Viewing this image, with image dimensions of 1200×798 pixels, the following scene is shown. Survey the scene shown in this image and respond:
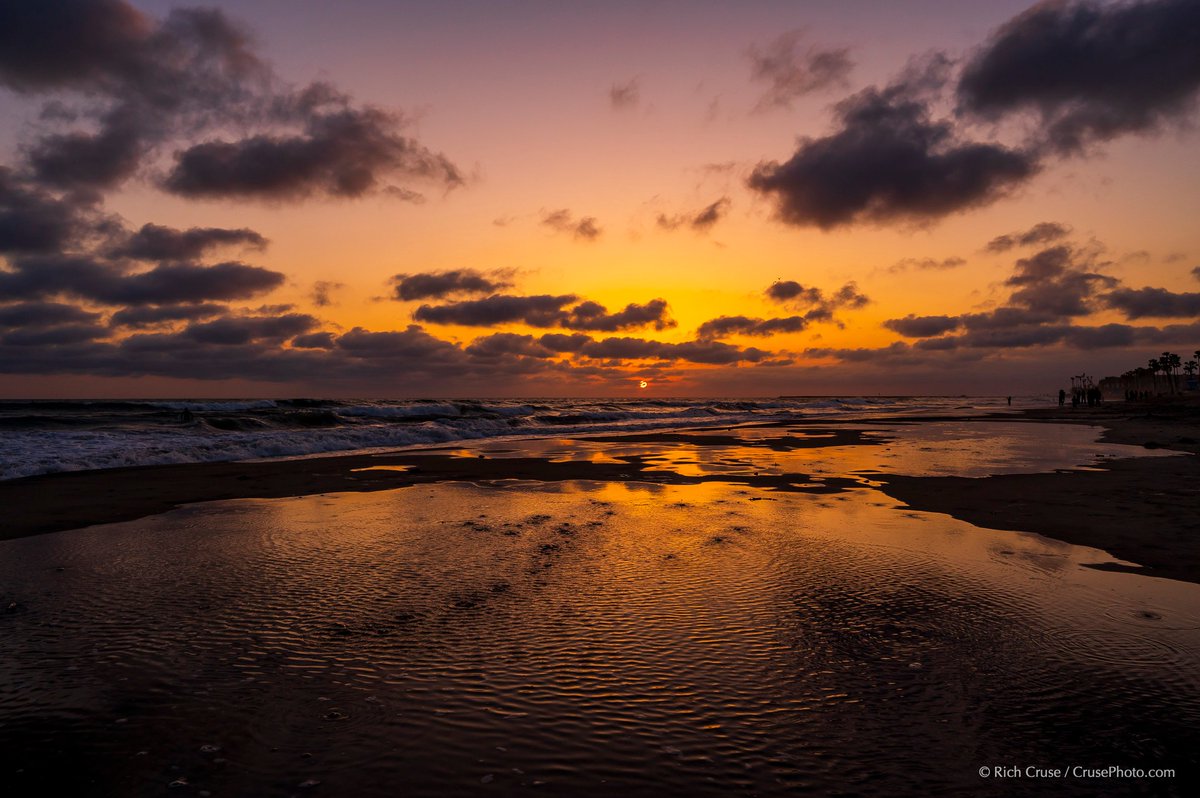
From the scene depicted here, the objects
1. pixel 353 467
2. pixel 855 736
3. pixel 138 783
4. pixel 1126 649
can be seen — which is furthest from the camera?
pixel 353 467

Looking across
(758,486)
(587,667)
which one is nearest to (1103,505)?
(758,486)

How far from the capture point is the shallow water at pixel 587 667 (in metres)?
4.07

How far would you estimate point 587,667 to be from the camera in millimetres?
5457

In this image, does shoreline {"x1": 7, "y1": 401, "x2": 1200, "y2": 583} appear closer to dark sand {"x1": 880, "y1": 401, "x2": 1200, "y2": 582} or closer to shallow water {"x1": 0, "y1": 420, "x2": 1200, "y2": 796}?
dark sand {"x1": 880, "y1": 401, "x2": 1200, "y2": 582}

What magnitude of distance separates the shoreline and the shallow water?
1676 mm

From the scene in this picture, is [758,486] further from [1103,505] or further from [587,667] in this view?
[587,667]

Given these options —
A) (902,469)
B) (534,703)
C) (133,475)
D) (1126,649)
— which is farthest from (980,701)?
(133,475)

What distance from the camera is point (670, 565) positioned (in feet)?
28.5

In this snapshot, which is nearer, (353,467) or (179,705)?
(179,705)

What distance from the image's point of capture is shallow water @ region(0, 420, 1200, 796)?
4074mm

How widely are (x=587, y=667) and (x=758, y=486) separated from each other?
11.5 m

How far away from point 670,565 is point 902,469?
44.3 ft

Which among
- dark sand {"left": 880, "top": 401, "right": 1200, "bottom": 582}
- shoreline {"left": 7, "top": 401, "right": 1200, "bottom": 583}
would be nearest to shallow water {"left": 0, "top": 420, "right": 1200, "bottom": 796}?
dark sand {"left": 880, "top": 401, "right": 1200, "bottom": 582}

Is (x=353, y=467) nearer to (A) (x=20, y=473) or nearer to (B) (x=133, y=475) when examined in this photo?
(B) (x=133, y=475)
